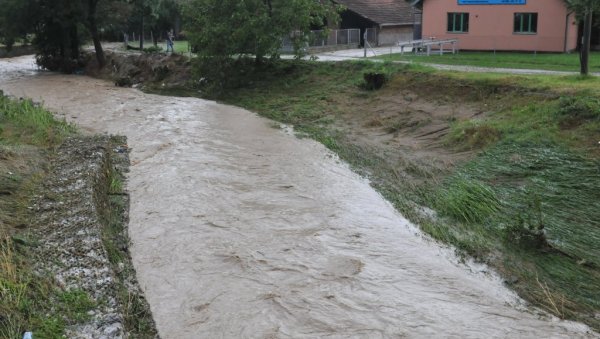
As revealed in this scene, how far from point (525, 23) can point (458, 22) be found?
392cm

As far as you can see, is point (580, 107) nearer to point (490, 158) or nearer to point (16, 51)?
point (490, 158)

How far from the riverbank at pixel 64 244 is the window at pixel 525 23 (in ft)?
91.6

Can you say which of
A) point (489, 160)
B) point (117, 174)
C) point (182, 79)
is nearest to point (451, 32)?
point (182, 79)

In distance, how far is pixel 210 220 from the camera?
440 inches

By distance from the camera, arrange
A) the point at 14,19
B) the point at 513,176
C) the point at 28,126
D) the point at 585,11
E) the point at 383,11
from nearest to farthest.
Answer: the point at 513,176 → the point at 28,126 → the point at 585,11 → the point at 14,19 → the point at 383,11

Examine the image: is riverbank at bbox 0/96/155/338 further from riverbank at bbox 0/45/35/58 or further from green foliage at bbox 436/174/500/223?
riverbank at bbox 0/45/35/58

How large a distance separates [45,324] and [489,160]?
10.8 m

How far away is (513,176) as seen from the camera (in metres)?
13.0

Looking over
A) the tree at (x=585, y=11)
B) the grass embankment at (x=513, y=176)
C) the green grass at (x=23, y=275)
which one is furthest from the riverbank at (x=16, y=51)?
the tree at (x=585, y=11)

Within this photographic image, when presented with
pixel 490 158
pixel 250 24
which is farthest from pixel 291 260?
pixel 250 24

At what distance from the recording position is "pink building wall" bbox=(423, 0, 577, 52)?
113ft

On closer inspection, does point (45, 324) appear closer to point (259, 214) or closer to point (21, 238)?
point (21, 238)

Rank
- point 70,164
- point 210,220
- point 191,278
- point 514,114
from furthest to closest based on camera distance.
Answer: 1. point 514,114
2. point 70,164
3. point 210,220
4. point 191,278

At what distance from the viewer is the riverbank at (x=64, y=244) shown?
6.54 m
